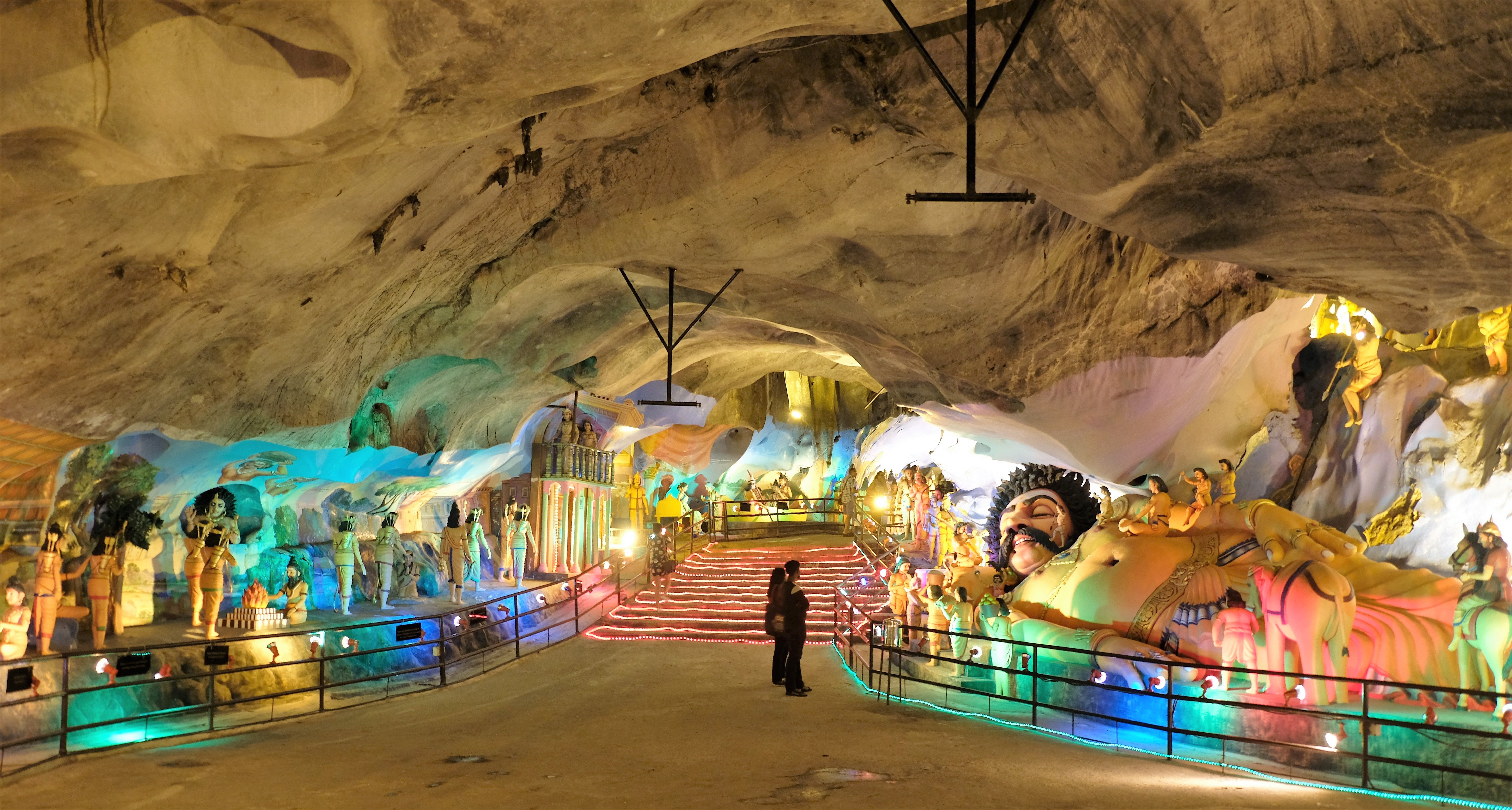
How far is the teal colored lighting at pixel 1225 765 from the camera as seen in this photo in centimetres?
662

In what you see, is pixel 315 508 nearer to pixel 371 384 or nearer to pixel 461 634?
pixel 371 384

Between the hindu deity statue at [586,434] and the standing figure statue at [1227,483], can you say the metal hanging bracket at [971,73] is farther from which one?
the hindu deity statue at [586,434]

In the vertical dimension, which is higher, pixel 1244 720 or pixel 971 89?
pixel 971 89

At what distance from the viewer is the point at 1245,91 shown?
6246 mm

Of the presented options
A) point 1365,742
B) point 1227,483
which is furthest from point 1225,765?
point 1227,483

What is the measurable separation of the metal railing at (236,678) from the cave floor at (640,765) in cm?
51

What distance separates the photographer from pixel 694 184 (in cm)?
1161

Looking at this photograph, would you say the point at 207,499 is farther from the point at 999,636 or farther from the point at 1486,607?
the point at 1486,607

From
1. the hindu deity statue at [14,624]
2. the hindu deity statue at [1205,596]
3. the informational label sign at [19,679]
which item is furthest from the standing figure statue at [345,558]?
the hindu deity statue at [1205,596]

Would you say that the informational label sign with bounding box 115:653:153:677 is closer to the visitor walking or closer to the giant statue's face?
the visitor walking

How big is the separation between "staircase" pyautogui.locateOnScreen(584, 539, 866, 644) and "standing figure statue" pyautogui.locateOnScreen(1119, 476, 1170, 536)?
512cm

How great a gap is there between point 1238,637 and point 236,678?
1057 centimetres

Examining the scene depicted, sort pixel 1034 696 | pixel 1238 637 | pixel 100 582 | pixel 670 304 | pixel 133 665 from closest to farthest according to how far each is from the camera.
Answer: pixel 133 665, pixel 1034 696, pixel 1238 637, pixel 100 582, pixel 670 304

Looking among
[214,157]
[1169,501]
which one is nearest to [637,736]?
[214,157]
